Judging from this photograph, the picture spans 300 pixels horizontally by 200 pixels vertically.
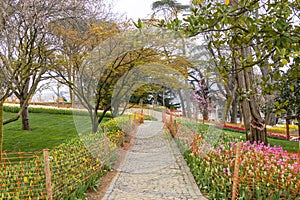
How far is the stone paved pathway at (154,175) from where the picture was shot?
4188 millimetres

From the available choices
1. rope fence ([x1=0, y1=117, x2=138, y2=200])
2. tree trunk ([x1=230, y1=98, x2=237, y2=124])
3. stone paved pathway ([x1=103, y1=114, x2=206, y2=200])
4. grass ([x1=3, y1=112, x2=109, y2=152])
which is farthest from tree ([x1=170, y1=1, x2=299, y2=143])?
tree trunk ([x1=230, y1=98, x2=237, y2=124])

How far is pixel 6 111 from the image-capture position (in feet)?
53.0

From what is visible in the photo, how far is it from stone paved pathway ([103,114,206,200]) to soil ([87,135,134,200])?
0.09 meters

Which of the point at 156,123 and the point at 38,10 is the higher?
the point at 38,10

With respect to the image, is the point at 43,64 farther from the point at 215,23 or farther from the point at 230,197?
the point at 215,23

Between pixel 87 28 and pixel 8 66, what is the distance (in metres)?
1.86

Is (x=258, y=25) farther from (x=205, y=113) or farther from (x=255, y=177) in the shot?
(x=205, y=113)

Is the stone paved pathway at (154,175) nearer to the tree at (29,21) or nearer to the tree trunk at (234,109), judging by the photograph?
the tree at (29,21)

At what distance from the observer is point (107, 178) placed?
5.09 metres

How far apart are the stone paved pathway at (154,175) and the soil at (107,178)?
9 cm

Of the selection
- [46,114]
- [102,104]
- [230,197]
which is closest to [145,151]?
[102,104]

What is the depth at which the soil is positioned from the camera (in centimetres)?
414

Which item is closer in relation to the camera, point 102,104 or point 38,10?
point 38,10

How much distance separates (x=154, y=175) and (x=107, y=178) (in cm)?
86
